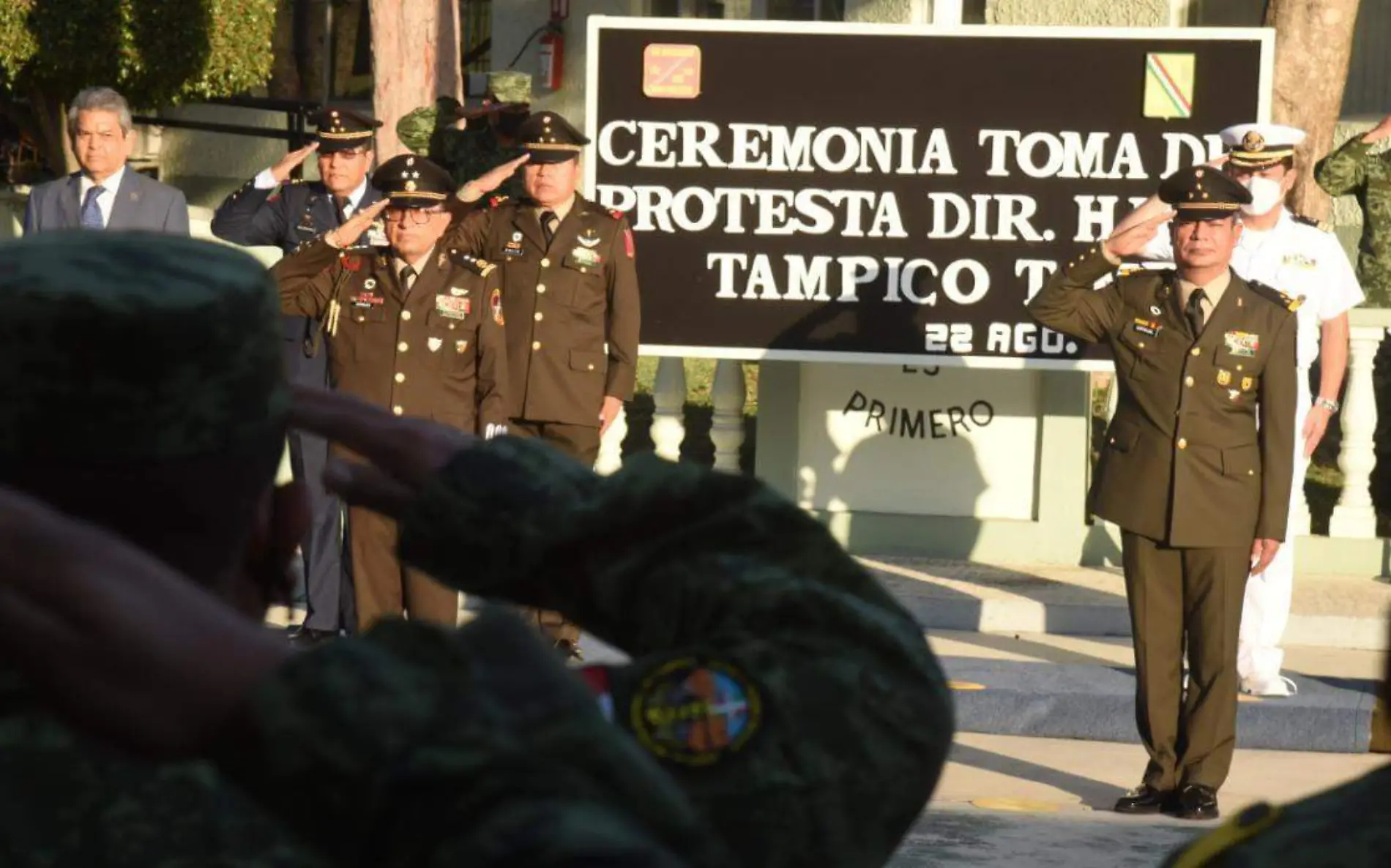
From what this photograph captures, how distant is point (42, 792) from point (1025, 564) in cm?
823

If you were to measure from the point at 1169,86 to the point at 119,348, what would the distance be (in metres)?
8.02

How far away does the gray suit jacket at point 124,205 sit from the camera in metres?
8.46

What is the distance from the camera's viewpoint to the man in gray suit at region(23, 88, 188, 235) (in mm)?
8484

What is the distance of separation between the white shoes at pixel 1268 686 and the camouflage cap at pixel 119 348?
21.9 feet

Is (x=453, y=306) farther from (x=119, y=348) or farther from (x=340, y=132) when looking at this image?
(x=119, y=348)

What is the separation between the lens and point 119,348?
1.26 m

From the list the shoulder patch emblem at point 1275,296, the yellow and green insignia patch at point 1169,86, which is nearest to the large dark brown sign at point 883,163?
the yellow and green insignia patch at point 1169,86

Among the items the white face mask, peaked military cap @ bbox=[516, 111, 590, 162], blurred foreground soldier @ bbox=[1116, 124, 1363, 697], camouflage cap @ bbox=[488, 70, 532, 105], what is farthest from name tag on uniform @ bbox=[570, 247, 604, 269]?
the white face mask

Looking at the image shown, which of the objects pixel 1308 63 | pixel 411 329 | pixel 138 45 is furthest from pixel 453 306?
pixel 138 45

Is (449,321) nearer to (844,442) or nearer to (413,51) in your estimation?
(844,442)

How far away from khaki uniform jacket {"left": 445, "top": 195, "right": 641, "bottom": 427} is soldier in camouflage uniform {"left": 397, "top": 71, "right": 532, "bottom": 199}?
1.47ft

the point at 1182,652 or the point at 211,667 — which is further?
the point at 1182,652

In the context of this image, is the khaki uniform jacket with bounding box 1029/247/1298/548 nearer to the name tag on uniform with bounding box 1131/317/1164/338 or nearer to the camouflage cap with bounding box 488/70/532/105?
the name tag on uniform with bounding box 1131/317/1164/338

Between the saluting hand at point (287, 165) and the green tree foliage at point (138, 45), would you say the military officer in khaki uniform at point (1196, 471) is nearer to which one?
the saluting hand at point (287, 165)
